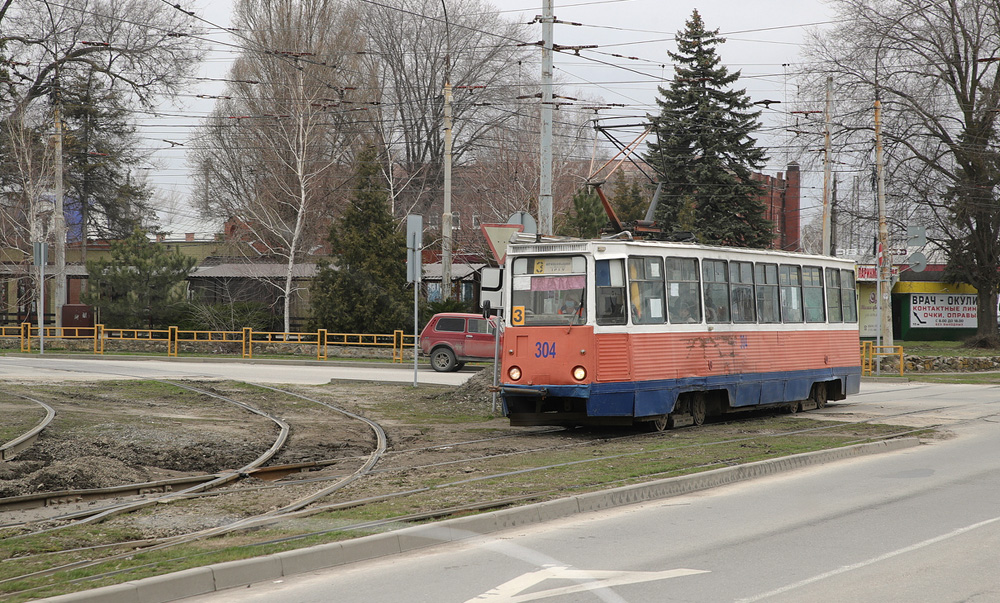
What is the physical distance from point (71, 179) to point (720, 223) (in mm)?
32405

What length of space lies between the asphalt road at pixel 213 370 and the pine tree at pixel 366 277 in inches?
159

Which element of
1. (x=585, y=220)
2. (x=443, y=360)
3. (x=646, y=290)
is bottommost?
(x=443, y=360)

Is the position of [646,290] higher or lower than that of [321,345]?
higher

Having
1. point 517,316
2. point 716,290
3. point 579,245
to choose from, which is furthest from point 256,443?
point 716,290

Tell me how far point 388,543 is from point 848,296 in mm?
15828

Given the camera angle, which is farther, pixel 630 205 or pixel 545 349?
pixel 630 205

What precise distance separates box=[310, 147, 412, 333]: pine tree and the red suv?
18.1 ft

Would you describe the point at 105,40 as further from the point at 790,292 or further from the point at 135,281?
the point at 790,292

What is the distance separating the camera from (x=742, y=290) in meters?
17.3

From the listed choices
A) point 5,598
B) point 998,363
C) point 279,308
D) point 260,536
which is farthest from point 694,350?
point 279,308

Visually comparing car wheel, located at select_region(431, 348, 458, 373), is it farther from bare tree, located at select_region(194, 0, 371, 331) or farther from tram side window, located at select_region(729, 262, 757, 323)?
tram side window, located at select_region(729, 262, 757, 323)

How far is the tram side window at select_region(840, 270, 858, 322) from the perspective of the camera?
20656mm

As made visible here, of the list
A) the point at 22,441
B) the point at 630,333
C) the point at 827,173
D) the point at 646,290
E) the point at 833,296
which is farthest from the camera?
the point at 827,173

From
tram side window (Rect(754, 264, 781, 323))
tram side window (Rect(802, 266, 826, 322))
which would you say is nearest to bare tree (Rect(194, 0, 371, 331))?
tram side window (Rect(802, 266, 826, 322))
